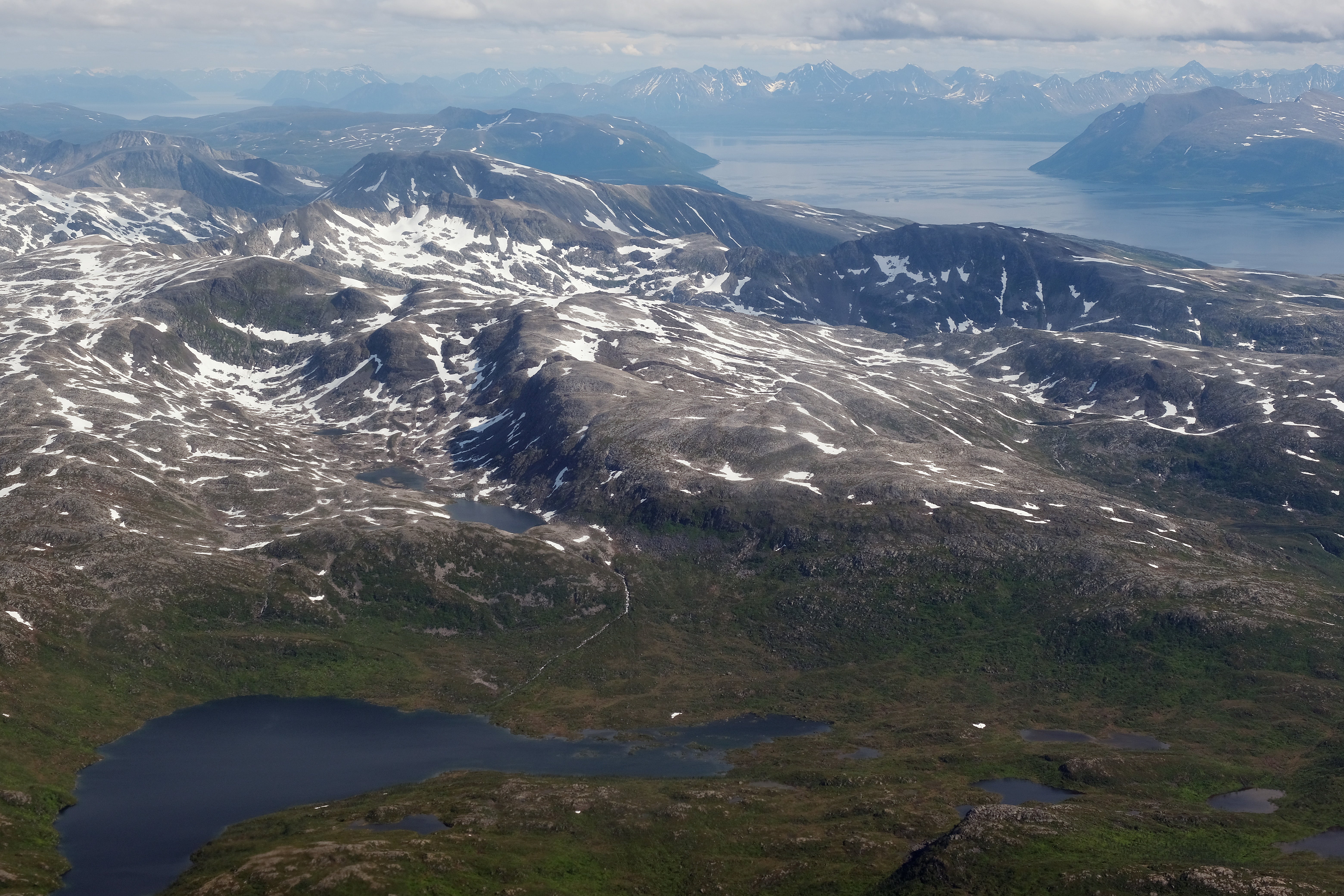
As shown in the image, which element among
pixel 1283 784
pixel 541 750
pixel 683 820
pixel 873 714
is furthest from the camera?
pixel 873 714

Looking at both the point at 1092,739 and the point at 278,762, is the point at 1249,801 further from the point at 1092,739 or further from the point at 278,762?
the point at 278,762

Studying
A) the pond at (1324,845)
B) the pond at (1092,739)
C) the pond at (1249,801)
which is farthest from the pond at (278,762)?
the pond at (1324,845)

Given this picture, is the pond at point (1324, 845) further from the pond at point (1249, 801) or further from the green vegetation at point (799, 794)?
the pond at point (1249, 801)

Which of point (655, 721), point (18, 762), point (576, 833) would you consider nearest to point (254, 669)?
point (18, 762)

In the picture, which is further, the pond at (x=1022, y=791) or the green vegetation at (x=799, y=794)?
the pond at (x=1022, y=791)

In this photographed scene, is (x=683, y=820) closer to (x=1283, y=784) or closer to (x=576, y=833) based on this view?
(x=576, y=833)

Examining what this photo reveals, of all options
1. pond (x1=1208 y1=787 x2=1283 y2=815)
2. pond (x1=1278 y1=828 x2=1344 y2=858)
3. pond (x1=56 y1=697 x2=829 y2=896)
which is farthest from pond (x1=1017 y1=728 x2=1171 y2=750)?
pond (x1=1278 y1=828 x2=1344 y2=858)
